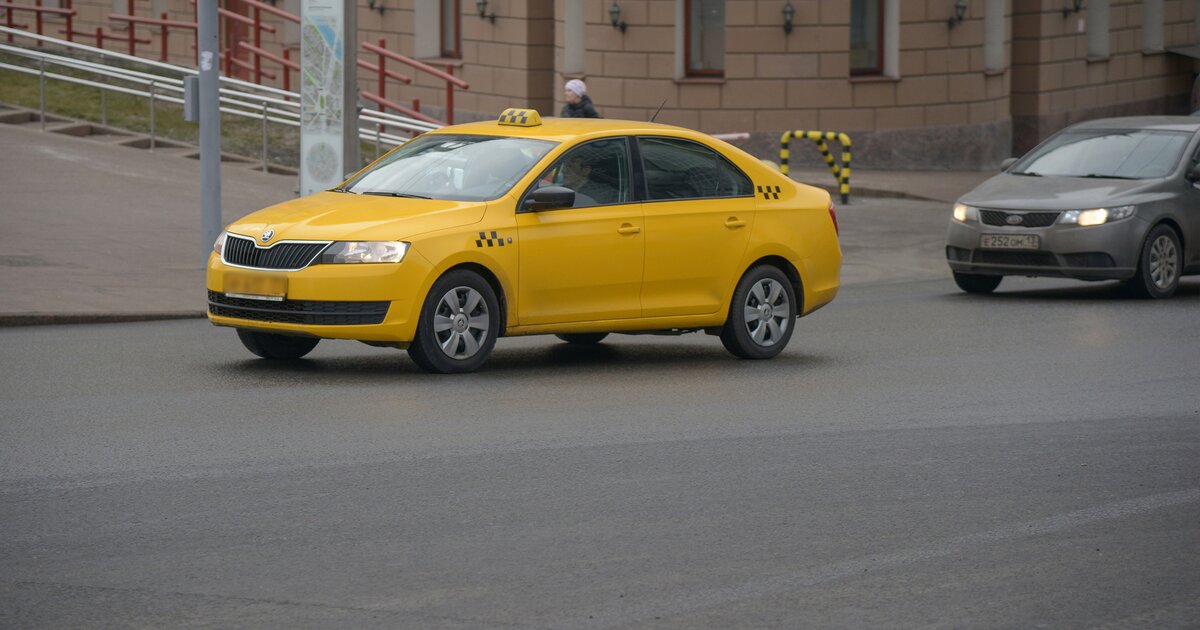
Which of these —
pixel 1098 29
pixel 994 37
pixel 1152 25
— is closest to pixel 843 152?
pixel 994 37

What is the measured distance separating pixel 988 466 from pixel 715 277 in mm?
3801

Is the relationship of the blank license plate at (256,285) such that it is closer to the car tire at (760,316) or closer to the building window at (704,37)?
the car tire at (760,316)

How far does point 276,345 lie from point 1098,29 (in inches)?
995

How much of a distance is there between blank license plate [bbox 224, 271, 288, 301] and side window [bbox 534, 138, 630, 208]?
1695mm

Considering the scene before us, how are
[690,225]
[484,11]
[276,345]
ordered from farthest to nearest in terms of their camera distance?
[484,11]
[690,225]
[276,345]

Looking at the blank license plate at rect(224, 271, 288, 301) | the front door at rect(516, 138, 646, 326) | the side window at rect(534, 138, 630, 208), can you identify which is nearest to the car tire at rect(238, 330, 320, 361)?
the blank license plate at rect(224, 271, 288, 301)

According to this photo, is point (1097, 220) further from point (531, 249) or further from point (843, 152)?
point (843, 152)

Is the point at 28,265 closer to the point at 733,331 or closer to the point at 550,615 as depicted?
the point at 733,331

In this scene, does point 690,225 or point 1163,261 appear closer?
point 690,225

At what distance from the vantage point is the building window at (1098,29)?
3409cm

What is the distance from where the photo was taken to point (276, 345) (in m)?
11.8

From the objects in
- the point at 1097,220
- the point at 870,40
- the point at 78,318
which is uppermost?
the point at 870,40

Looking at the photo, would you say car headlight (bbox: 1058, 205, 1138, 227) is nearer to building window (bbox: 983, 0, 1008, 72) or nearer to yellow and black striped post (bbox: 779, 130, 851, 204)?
yellow and black striped post (bbox: 779, 130, 851, 204)

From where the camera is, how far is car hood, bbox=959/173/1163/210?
16.2m
